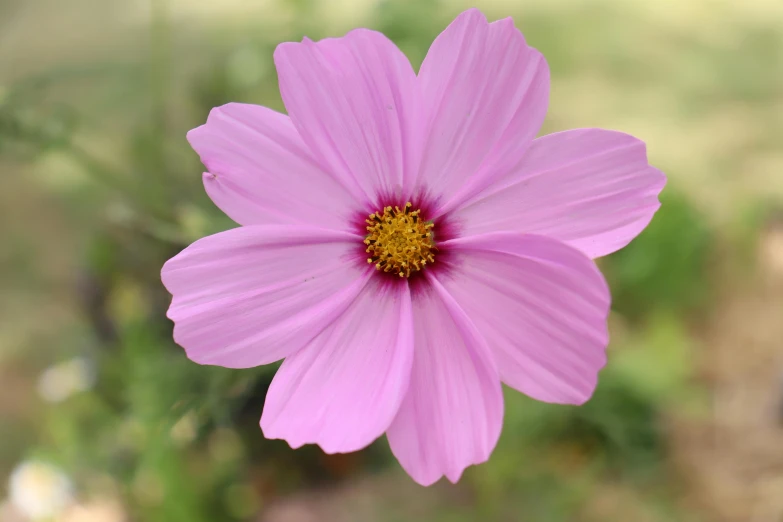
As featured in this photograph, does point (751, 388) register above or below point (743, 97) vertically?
below

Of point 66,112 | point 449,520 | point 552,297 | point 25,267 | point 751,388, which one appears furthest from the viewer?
point 25,267

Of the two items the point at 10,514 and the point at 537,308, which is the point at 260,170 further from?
the point at 10,514

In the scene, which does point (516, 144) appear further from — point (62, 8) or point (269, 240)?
point (62, 8)

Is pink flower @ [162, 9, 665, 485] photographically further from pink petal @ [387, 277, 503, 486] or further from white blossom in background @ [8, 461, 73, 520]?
white blossom in background @ [8, 461, 73, 520]

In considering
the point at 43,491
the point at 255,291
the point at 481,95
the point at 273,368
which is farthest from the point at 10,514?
the point at 481,95

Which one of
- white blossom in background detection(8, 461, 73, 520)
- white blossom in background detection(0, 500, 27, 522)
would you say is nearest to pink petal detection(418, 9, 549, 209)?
white blossom in background detection(8, 461, 73, 520)

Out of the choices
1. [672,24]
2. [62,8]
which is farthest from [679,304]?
[62,8]
